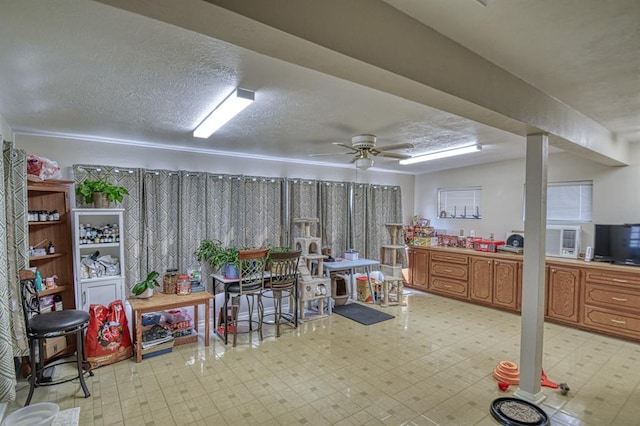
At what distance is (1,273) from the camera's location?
226 cm

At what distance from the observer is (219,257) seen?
4.17m

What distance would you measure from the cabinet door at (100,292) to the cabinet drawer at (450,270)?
4.98 metres

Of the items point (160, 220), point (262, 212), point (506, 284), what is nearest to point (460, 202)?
point (506, 284)

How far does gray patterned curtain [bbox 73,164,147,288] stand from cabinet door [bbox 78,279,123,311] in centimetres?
37

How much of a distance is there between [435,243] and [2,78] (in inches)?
245


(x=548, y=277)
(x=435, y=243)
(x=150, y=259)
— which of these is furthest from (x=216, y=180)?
(x=548, y=277)

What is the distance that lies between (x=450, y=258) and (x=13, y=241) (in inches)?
228

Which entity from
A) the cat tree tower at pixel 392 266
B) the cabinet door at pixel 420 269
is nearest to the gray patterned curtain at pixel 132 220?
the cat tree tower at pixel 392 266

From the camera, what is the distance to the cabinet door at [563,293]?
4.34 m

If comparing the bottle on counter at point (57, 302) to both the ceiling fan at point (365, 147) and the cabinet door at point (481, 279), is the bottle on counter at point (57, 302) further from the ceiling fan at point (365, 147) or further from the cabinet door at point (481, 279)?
the cabinet door at point (481, 279)

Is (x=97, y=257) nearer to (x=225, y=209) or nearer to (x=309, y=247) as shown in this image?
(x=225, y=209)

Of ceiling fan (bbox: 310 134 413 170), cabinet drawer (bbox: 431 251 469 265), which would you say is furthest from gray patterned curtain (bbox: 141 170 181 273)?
cabinet drawer (bbox: 431 251 469 265)

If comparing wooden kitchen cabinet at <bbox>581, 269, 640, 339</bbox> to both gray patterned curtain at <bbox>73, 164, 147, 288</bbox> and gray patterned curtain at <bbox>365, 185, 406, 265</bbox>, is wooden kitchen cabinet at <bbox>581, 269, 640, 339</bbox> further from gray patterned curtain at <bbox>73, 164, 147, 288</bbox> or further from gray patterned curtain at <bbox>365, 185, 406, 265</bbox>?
gray patterned curtain at <bbox>73, 164, 147, 288</bbox>

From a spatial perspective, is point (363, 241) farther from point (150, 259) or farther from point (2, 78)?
point (2, 78)
